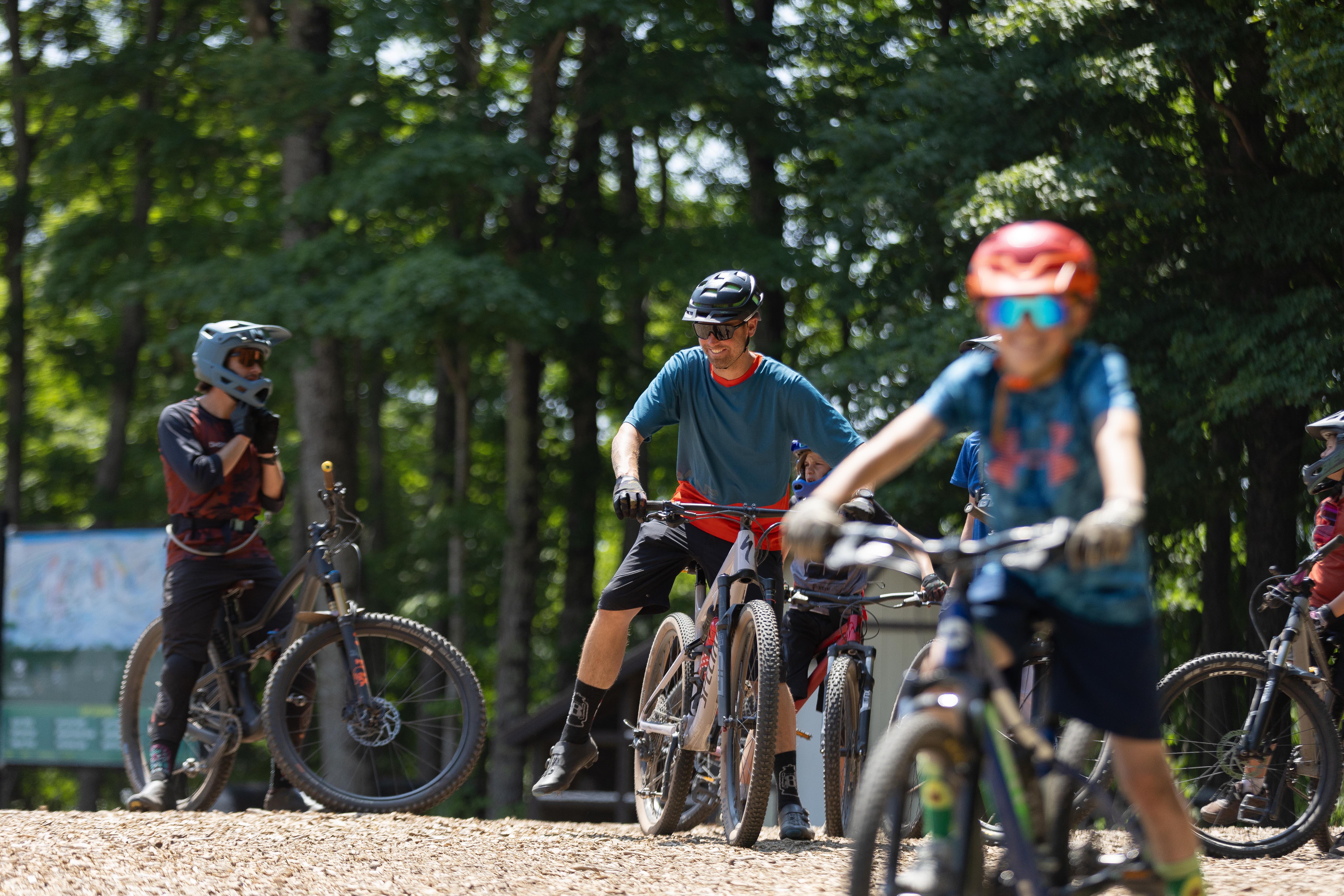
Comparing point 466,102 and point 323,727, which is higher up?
point 466,102

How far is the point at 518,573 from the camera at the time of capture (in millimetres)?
18656

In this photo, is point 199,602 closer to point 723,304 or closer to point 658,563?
point 658,563

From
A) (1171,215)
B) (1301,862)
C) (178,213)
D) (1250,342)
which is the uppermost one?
A: (178,213)

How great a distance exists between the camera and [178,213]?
2048 cm

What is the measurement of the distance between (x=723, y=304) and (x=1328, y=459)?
9.07 ft

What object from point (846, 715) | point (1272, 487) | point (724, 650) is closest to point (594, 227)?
point (1272, 487)

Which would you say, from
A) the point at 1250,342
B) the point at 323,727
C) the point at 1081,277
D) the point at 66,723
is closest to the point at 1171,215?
the point at 1250,342

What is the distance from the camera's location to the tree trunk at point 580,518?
Answer: 20.7 metres

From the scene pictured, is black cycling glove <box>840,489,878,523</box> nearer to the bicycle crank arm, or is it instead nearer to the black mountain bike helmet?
the black mountain bike helmet

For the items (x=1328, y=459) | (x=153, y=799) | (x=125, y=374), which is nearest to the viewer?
(x=1328, y=459)

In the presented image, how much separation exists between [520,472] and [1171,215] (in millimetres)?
9484

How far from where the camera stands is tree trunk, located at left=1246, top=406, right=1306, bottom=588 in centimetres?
1261

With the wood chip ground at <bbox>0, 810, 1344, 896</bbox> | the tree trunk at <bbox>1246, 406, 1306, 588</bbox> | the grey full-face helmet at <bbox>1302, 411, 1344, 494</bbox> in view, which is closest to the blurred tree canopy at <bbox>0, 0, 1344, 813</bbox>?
the tree trunk at <bbox>1246, 406, 1306, 588</bbox>

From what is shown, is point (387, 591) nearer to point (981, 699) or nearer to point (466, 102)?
point (466, 102)
